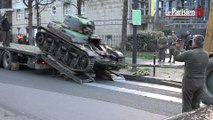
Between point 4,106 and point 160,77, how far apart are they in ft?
23.6

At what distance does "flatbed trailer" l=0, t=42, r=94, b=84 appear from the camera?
47.8ft

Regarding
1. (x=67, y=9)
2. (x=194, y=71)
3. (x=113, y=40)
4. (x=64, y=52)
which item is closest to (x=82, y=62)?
(x=64, y=52)

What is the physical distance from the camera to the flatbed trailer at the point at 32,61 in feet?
47.8

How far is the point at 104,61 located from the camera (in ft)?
47.6

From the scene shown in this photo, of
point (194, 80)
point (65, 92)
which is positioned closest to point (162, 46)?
point (65, 92)

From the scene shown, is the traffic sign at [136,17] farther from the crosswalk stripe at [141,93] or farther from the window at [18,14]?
the window at [18,14]

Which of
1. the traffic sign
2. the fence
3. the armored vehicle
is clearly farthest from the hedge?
the armored vehicle

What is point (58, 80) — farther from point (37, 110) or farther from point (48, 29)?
point (37, 110)

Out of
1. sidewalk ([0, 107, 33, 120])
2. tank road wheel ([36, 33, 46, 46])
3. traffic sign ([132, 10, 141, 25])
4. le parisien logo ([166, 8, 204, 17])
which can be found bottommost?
sidewalk ([0, 107, 33, 120])

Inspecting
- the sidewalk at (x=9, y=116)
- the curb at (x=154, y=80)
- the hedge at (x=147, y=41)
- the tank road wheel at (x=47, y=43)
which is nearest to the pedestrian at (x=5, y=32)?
the tank road wheel at (x=47, y=43)

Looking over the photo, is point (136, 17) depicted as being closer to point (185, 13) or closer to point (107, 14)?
point (107, 14)

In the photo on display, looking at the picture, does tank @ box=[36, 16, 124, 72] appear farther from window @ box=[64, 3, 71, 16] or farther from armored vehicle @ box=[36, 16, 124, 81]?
window @ box=[64, 3, 71, 16]

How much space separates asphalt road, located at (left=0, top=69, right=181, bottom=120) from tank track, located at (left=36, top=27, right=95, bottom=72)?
68 cm

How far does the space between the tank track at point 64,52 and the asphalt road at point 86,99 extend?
68 cm
